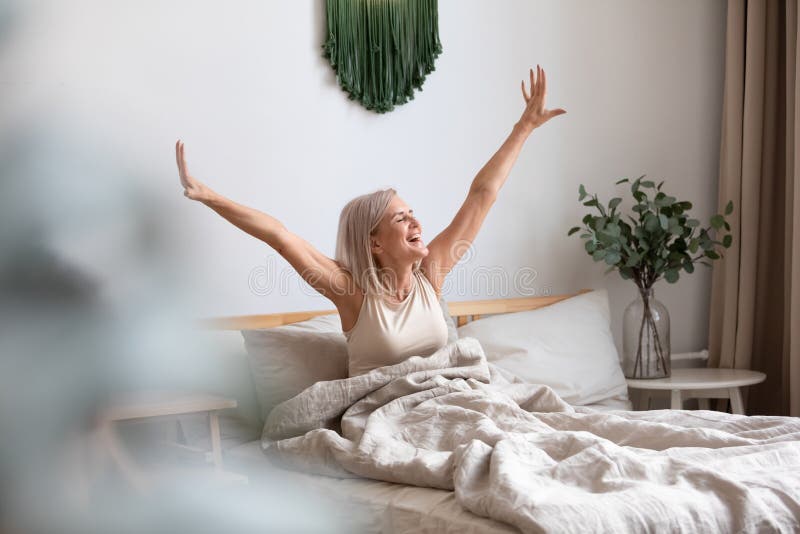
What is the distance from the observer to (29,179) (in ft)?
1.51

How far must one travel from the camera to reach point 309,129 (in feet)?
6.63

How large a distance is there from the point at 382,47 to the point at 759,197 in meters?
1.32

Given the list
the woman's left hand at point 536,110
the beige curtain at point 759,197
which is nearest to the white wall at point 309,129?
the beige curtain at point 759,197

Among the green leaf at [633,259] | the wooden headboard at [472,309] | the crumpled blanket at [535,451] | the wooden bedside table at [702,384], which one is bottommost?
the wooden bedside table at [702,384]

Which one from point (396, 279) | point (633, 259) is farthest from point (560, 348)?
point (396, 279)

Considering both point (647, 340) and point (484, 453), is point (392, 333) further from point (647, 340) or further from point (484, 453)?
point (647, 340)

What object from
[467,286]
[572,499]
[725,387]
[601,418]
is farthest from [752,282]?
[572,499]

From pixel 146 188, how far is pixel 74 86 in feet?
0.30

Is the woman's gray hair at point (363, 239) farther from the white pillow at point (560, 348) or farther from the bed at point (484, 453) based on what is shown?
the white pillow at point (560, 348)

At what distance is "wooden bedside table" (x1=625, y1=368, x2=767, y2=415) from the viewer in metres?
2.26

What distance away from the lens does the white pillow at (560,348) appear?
6.87 ft

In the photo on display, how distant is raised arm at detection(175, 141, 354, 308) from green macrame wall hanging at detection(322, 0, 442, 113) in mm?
598

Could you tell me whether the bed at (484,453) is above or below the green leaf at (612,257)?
below

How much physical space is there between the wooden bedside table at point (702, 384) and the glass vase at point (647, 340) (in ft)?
0.11
